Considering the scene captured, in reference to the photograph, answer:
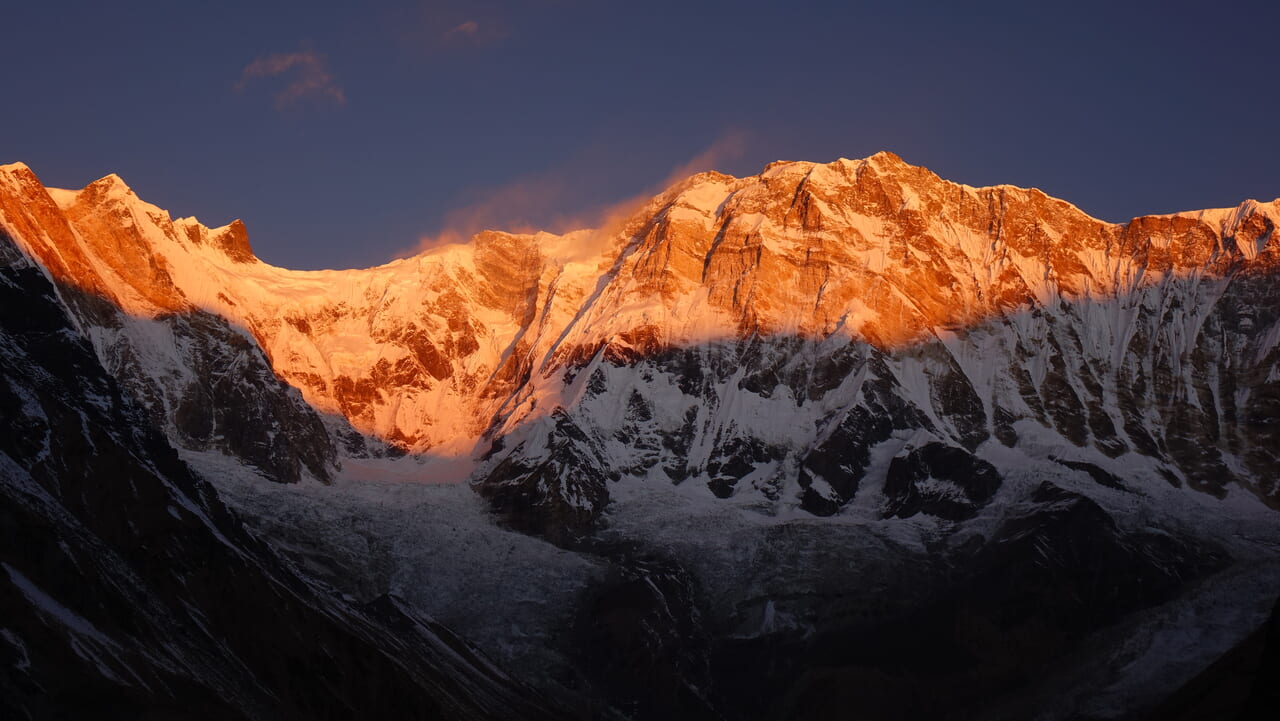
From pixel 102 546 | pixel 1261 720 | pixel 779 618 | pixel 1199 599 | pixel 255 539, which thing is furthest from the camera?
pixel 779 618

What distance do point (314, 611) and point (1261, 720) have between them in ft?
234

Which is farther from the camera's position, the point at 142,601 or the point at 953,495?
the point at 953,495

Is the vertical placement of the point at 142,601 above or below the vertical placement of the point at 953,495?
below

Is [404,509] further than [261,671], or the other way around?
[404,509]

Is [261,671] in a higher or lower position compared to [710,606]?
lower

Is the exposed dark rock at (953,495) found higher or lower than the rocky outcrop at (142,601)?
higher

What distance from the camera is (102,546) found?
11612 cm

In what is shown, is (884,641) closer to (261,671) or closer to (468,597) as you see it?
(468,597)

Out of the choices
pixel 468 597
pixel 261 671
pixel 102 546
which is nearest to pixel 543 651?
pixel 468 597

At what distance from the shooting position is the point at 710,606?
179375mm

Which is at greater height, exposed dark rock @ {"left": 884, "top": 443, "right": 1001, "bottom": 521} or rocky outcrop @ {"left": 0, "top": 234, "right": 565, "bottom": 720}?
exposed dark rock @ {"left": 884, "top": 443, "right": 1001, "bottom": 521}

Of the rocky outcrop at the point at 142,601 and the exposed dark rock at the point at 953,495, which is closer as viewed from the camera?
the rocky outcrop at the point at 142,601

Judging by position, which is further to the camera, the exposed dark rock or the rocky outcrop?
the exposed dark rock

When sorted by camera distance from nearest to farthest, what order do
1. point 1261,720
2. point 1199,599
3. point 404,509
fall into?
point 1261,720
point 1199,599
point 404,509
